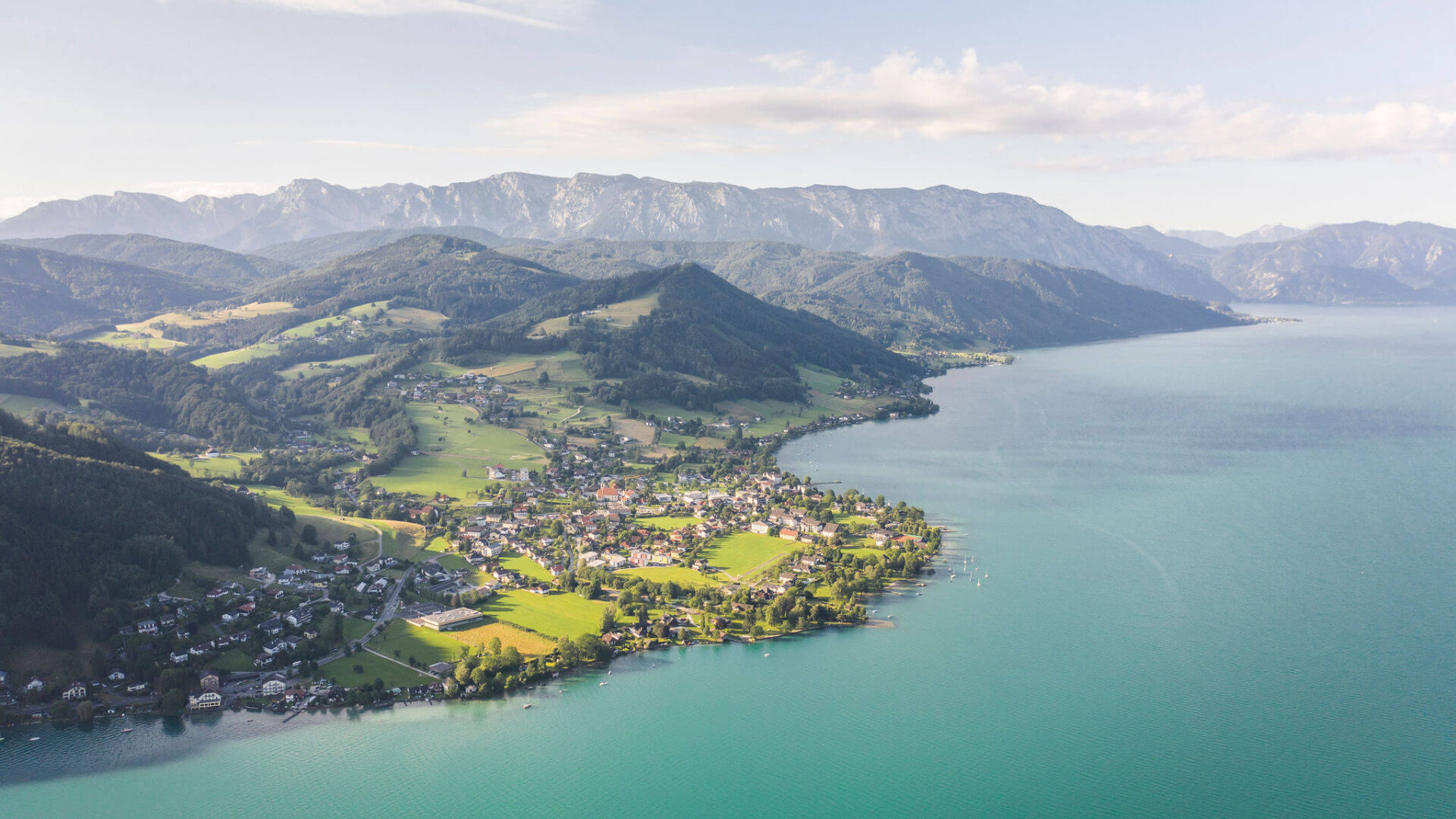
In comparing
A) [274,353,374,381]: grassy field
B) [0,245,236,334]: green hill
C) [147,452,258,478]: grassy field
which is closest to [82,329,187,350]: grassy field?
[0,245,236,334]: green hill

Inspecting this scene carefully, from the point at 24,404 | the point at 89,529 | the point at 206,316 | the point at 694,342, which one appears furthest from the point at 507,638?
the point at 206,316

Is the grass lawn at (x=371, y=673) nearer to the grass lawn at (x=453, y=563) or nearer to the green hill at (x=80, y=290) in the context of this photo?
the grass lawn at (x=453, y=563)

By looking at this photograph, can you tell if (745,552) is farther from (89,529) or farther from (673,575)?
(89,529)

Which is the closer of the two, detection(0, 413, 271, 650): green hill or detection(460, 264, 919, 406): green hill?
detection(0, 413, 271, 650): green hill

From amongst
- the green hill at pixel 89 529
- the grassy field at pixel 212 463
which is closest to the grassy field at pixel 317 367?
the grassy field at pixel 212 463

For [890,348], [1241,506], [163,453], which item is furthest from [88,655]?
[890,348]

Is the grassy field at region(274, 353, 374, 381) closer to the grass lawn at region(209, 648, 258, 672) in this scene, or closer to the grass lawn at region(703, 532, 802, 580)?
the grass lawn at region(703, 532, 802, 580)

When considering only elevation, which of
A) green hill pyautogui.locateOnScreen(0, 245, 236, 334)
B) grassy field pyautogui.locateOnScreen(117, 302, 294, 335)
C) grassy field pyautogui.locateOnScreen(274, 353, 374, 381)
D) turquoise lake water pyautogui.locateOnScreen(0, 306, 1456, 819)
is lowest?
turquoise lake water pyautogui.locateOnScreen(0, 306, 1456, 819)
